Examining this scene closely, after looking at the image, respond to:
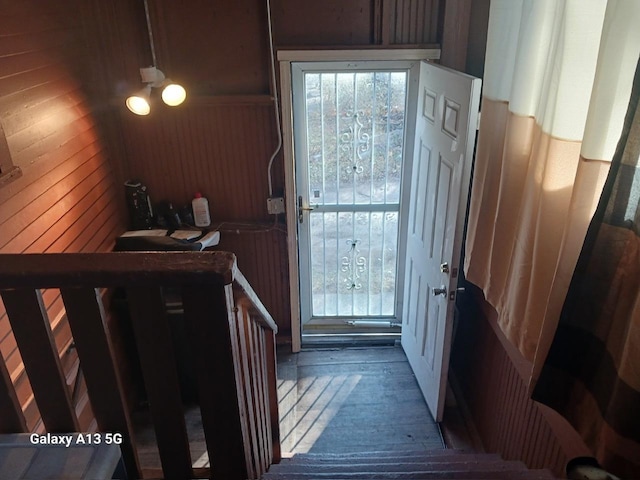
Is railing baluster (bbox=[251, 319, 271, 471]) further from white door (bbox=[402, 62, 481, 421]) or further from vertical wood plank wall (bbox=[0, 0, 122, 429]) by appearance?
white door (bbox=[402, 62, 481, 421])

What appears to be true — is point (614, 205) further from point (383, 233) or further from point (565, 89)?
point (383, 233)

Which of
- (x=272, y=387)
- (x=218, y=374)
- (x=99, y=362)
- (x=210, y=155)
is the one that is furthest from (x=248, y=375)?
(x=210, y=155)

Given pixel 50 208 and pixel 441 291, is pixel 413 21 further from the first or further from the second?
pixel 50 208

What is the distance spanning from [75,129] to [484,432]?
8.84 feet

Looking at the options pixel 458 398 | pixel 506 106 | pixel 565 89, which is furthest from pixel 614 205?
pixel 458 398

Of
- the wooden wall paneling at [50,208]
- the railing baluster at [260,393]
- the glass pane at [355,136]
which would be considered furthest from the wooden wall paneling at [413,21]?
the railing baluster at [260,393]

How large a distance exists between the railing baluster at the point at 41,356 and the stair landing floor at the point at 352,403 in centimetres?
184

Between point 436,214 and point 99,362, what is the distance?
1994 mm

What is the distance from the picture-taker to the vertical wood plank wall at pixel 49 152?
1955mm

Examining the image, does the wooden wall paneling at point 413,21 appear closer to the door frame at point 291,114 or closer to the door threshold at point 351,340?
the door frame at point 291,114

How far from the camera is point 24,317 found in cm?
100

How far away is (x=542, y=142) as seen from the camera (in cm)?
148

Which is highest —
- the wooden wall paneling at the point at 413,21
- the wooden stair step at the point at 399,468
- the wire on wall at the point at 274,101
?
the wooden wall paneling at the point at 413,21

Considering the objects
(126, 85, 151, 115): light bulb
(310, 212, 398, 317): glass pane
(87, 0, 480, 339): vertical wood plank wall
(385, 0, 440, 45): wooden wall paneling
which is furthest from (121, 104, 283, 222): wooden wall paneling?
(385, 0, 440, 45): wooden wall paneling
